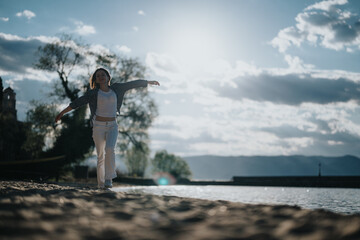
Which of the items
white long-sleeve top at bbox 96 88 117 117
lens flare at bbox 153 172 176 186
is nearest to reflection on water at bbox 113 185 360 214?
white long-sleeve top at bbox 96 88 117 117

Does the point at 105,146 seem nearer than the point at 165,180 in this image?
Yes

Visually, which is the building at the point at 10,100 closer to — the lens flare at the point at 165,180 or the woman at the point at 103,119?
the lens flare at the point at 165,180

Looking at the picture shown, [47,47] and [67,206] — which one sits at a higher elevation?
[47,47]

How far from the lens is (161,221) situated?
269 cm

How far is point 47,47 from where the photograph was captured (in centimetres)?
2895

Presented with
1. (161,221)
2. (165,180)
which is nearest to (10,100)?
(165,180)

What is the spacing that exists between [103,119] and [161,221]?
460cm

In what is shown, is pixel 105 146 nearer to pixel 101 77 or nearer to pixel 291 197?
pixel 101 77

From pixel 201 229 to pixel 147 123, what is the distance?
28165mm

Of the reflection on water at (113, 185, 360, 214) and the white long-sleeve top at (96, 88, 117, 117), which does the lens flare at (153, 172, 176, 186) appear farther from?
the white long-sleeve top at (96, 88, 117, 117)

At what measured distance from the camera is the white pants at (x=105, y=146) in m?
7.04

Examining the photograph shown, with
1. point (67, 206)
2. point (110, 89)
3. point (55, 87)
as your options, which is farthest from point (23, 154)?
point (67, 206)

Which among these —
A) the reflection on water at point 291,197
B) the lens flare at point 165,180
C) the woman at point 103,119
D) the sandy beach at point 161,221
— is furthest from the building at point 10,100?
the sandy beach at point 161,221

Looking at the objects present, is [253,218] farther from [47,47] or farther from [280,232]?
[47,47]
